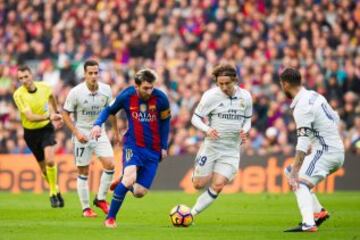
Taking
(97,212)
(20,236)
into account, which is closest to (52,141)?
(97,212)

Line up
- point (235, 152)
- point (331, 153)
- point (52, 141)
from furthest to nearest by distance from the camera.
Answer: point (52, 141), point (235, 152), point (331, 153)

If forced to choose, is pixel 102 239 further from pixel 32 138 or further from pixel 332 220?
pixel 32 138

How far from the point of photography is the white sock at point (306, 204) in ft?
49.8

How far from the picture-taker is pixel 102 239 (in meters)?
14.3

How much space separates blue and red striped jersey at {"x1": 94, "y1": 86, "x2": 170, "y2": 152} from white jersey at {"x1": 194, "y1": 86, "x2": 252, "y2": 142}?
2.94 ft

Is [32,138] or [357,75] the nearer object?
[32,138]

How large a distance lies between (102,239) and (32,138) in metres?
7.74

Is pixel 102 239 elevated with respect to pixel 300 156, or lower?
lower

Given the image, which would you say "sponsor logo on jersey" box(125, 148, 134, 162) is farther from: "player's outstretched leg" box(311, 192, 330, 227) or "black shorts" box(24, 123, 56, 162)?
"black shorts" box(24, 123, 56, 162)

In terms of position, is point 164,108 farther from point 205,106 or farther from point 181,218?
point 181,218

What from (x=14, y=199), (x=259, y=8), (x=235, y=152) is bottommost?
(x=14, y=199)

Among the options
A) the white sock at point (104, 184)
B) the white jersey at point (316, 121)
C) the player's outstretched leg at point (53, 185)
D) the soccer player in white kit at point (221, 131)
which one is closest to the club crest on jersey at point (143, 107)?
the soccer player in white kit at point (221, 131)

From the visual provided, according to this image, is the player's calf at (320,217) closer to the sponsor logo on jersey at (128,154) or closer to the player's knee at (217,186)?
the player's knee at (217,186)

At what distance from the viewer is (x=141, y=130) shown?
53.5ft
